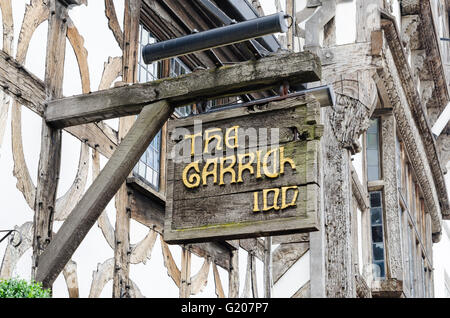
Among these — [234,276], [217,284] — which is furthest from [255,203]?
[234,276]

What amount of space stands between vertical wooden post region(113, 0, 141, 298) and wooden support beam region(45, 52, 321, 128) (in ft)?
3.78

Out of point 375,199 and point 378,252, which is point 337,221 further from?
point 375,199

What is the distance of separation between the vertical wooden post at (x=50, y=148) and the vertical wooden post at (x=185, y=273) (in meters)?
2.13

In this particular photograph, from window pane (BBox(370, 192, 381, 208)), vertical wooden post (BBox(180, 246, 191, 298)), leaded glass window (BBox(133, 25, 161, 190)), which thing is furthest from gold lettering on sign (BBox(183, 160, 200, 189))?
window pane (BBox(370, 192, 381, 208))

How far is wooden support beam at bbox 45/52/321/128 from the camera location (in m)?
4.80

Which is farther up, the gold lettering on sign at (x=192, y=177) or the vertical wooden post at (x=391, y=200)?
the vertical wooden post at (x=391, y=200)

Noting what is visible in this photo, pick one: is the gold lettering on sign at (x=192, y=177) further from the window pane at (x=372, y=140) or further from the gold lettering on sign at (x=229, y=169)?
the window pane at (x=372, y=140)

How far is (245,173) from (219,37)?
81 cm

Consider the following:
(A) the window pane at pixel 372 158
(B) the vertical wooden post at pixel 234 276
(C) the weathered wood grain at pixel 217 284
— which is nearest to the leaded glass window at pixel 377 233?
(A) the window pane at pixel 372 158

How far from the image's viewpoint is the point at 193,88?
5023 millimetres

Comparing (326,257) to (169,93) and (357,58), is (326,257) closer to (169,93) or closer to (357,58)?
(357,58)

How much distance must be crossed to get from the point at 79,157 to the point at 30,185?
63cm

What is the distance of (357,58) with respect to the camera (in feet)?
30.1

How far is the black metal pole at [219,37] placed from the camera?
493 cm
